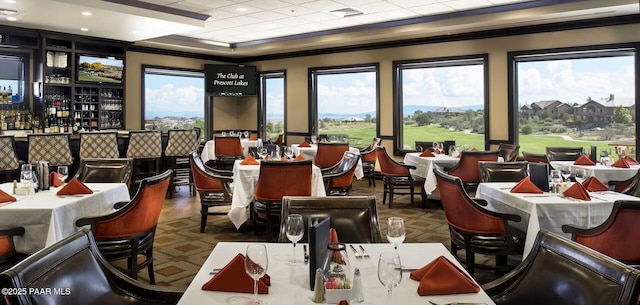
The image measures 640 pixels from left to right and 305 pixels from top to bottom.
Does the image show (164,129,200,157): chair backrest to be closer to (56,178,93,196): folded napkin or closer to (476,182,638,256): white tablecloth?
(56,178,93,196): folded napkin

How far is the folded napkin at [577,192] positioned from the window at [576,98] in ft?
15.2

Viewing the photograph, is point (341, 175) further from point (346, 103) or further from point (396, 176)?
point (346, 103)

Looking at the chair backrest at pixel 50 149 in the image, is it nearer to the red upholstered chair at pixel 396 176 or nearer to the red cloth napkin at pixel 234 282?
the red upholstered chair at pixel 396 176

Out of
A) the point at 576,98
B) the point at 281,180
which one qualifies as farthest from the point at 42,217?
the point at 576,98

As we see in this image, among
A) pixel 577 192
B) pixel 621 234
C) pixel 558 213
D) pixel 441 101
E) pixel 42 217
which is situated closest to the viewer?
pixel 621 234

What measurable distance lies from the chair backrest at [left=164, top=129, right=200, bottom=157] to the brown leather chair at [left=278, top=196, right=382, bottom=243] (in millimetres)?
5742

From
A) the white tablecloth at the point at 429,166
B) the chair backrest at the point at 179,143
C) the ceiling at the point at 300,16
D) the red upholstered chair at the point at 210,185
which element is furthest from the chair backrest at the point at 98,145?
the white tablecloth at the point at 429,166

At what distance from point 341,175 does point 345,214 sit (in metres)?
2.64

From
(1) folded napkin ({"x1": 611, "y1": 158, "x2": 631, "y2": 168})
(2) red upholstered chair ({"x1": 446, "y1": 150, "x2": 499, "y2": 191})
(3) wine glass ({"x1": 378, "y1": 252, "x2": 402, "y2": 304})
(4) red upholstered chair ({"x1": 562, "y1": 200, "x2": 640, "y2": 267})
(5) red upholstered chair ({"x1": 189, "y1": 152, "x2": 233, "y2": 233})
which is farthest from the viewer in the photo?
(2) red upholstered chair ({"x1": 446, "y1": 150, "x2": 499, "y2": 191})

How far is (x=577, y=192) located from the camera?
3123 mm

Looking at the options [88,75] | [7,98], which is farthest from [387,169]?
[7,98]

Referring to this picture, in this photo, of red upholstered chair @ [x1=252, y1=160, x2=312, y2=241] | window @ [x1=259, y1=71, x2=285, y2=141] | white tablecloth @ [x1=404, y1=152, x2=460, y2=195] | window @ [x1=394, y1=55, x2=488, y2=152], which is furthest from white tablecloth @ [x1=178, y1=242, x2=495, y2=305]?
window @ [x1=259, y1=71, x2=285, y2=141]

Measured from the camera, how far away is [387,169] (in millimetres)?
6555

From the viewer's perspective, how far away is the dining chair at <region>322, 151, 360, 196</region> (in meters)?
4.98
